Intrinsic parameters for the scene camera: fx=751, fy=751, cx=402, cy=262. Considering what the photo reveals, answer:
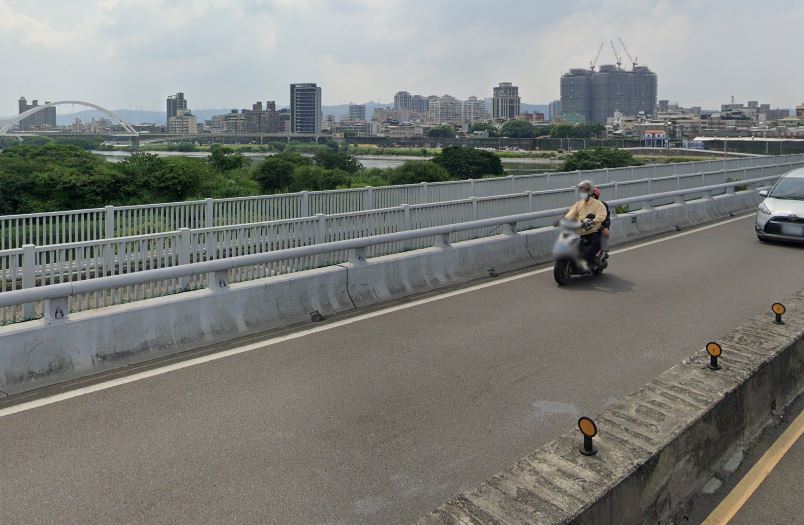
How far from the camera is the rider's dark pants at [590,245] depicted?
42.7ft

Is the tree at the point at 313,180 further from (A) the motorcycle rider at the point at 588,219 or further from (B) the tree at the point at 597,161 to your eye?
(A) the motorcycle rider at the point at 588,219

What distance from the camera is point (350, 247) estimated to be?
1102cm

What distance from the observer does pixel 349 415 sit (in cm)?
666

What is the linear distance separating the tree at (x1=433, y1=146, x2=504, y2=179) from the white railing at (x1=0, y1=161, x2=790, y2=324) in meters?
44.3

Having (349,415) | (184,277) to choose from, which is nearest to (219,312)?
(184,277)

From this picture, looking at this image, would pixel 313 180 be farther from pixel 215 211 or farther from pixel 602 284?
pixel 602 284

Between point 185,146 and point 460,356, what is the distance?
155 metres

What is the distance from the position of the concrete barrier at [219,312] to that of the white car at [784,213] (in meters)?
6.65

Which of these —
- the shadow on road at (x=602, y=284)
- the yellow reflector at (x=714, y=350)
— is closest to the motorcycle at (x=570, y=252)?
the shadow on road at (x=602, y=284)

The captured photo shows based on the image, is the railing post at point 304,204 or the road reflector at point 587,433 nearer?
the road reflector at point 587,433

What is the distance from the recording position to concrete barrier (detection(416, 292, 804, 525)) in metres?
4.01

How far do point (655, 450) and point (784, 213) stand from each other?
14.6m

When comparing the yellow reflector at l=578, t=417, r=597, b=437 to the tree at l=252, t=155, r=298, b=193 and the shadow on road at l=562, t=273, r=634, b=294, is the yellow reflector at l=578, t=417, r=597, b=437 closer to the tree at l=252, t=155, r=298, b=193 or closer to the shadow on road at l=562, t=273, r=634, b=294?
the shadow on road at l=562, t=273, r=634, b=294

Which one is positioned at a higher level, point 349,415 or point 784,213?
point 784,213
